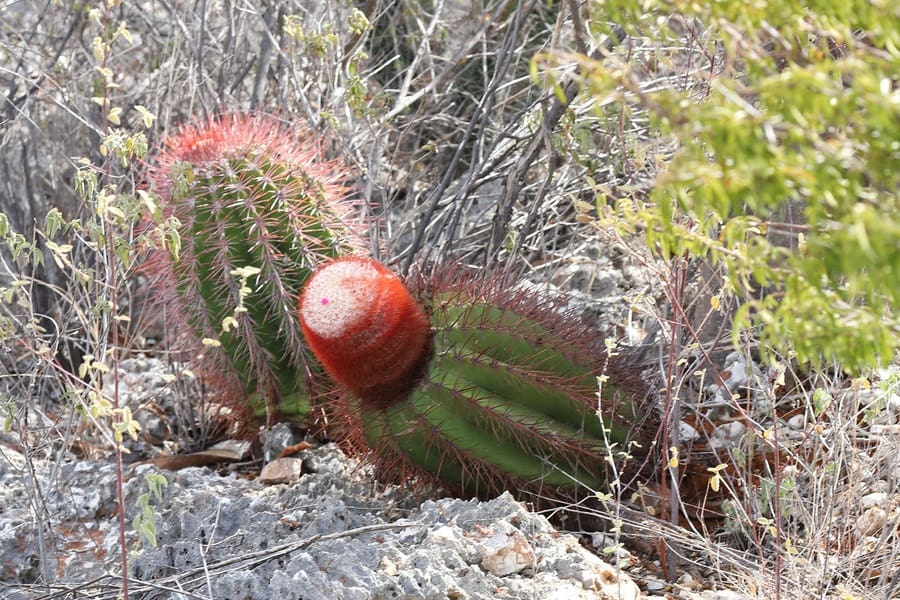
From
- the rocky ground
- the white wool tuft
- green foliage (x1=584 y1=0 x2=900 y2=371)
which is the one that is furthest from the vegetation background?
the white wool tuft

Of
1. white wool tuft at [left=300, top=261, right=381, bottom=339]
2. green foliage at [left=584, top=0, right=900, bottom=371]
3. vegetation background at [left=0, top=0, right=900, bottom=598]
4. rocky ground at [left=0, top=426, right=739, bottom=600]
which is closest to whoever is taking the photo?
green foliage at [left=584, top=0, right=900, bottom=371]

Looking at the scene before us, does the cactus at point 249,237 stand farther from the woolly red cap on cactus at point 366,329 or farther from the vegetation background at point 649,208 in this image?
the woolly red cap on cactus at point 366,329

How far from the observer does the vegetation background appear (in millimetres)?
1375

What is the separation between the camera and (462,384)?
9.39 feet

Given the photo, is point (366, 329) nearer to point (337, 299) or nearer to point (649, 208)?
point (337, 299)

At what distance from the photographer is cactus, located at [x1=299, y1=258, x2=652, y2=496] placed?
2826 mm

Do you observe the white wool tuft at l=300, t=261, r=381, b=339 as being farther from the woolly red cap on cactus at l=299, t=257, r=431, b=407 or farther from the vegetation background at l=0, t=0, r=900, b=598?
the vegetation background at l=0, t=0, r=900, b=598

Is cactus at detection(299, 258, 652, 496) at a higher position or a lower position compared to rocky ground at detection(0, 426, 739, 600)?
higher

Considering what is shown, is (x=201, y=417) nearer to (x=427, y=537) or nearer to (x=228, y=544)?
(x=228, y=544)

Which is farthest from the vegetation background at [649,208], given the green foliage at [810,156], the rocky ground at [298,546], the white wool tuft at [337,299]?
the white wool tuft at [337,299]

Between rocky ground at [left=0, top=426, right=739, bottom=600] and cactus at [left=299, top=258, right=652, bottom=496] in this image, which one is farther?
cactus at [left=299, top=258, right=652, bottom=496]

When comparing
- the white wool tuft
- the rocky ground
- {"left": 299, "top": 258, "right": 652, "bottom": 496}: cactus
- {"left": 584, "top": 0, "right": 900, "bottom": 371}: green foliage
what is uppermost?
{"left": 584, "top": 0, "right": 900, "bottom": 371}: green foliage

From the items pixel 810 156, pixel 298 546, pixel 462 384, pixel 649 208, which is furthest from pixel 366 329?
pixel 810 156

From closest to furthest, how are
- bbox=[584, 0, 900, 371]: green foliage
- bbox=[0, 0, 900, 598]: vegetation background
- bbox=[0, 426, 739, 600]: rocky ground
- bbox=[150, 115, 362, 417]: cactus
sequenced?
bbox=[584, 0, 900, 371]: green foliage
bbox=[0, 0, 900, 598]: vegetation background
bbox=[0, 426, 739, 600]: rocky ground
bbox=[150, 115, 362, 417]: cactus
